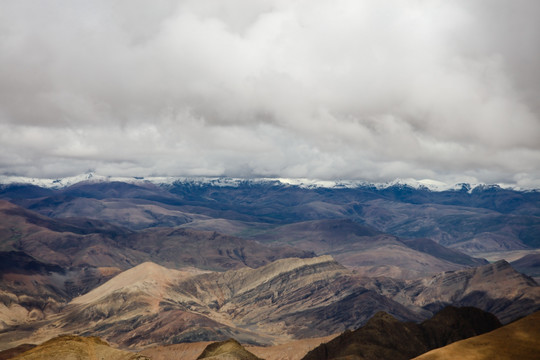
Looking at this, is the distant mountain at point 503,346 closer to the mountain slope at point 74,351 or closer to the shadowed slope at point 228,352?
the shadowed slope at point 228,352

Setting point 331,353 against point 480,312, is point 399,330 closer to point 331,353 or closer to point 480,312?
point 331,353

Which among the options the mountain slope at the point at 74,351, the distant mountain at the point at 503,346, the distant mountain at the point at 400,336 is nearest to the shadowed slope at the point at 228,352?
the mountain slope at the point at 74,351

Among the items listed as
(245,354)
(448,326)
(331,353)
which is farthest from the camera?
(448,326)

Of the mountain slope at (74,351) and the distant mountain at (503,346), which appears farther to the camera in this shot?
the mountain slope at (74,351)

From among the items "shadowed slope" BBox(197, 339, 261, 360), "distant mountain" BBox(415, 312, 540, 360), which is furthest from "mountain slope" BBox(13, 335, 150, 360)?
"distant mountain" BBox(415, 312, 540, 360)

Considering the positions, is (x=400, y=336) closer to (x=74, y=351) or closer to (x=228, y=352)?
(x=228, y=352)

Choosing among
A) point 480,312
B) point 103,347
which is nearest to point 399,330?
point 480,312
